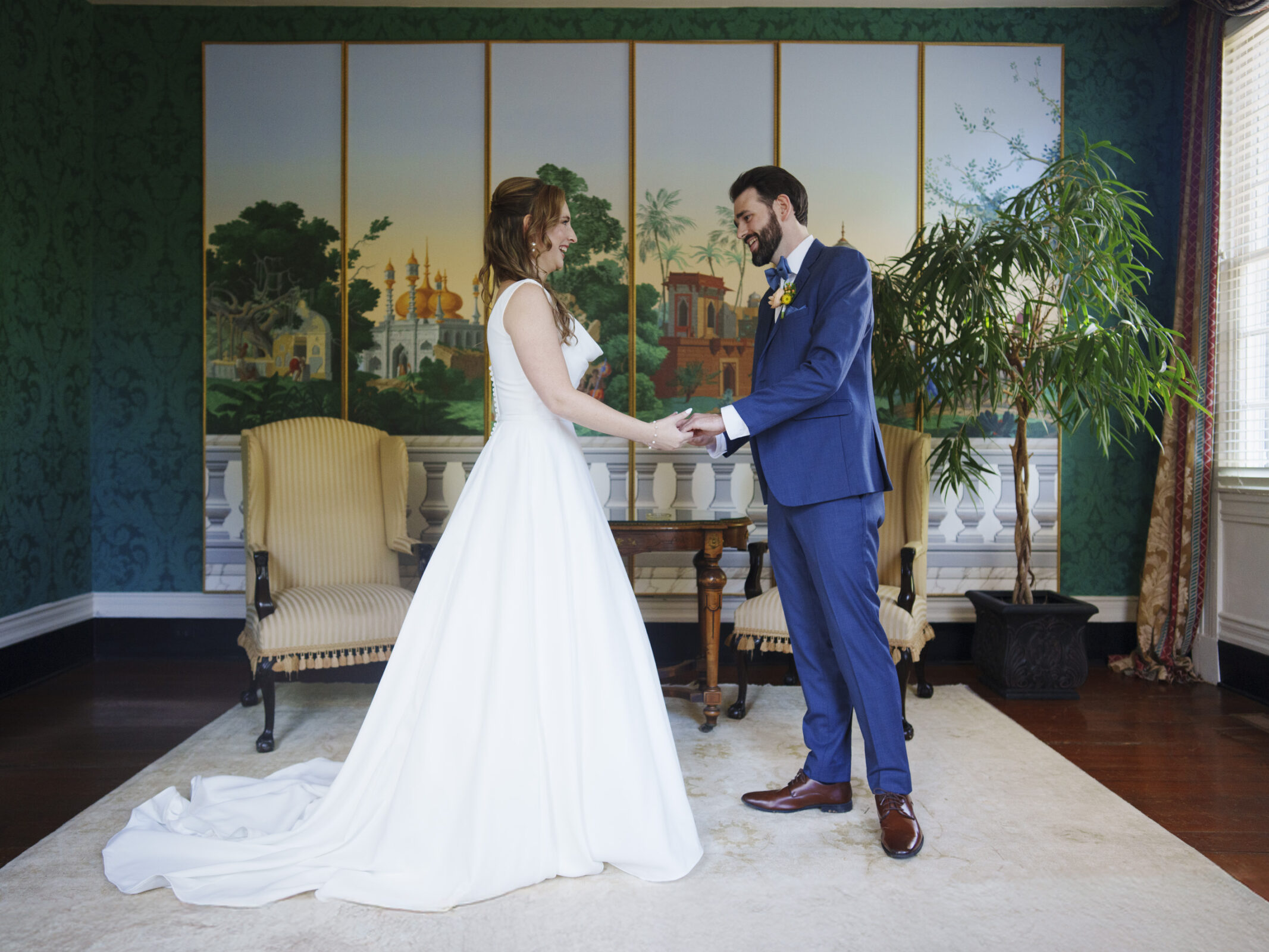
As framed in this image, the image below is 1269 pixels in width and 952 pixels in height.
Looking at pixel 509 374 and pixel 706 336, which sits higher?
pixel 706 336

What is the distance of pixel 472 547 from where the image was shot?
2293mm

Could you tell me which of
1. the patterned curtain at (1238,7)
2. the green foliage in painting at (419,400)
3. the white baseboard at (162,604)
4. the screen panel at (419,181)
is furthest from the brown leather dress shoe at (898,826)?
the patterned curtain at (1238,7)

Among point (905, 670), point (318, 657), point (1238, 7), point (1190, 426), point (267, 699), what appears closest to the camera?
point (267, 699)

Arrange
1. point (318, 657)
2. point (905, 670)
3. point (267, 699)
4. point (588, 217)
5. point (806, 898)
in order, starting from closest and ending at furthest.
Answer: point (806, 898), point (267, 699), point (318, 657), point (905, 670), point (588, 217)

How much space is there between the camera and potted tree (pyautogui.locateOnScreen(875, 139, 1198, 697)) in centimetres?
367

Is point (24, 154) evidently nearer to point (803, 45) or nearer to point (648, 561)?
point (648, 561)

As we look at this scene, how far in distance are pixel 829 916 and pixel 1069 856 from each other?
0.79m

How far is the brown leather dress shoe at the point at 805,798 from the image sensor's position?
8.82ft

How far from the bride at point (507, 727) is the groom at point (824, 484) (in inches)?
20.3

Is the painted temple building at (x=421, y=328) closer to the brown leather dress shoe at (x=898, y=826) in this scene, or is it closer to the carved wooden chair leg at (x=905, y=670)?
the carved wooden chair leg at (x=905, y=670)

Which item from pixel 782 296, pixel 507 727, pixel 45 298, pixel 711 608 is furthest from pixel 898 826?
pixel 45 298

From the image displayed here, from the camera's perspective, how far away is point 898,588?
12.9 feet

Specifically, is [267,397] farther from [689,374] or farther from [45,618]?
[689,374]

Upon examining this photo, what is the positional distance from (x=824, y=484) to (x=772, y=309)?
62cm
